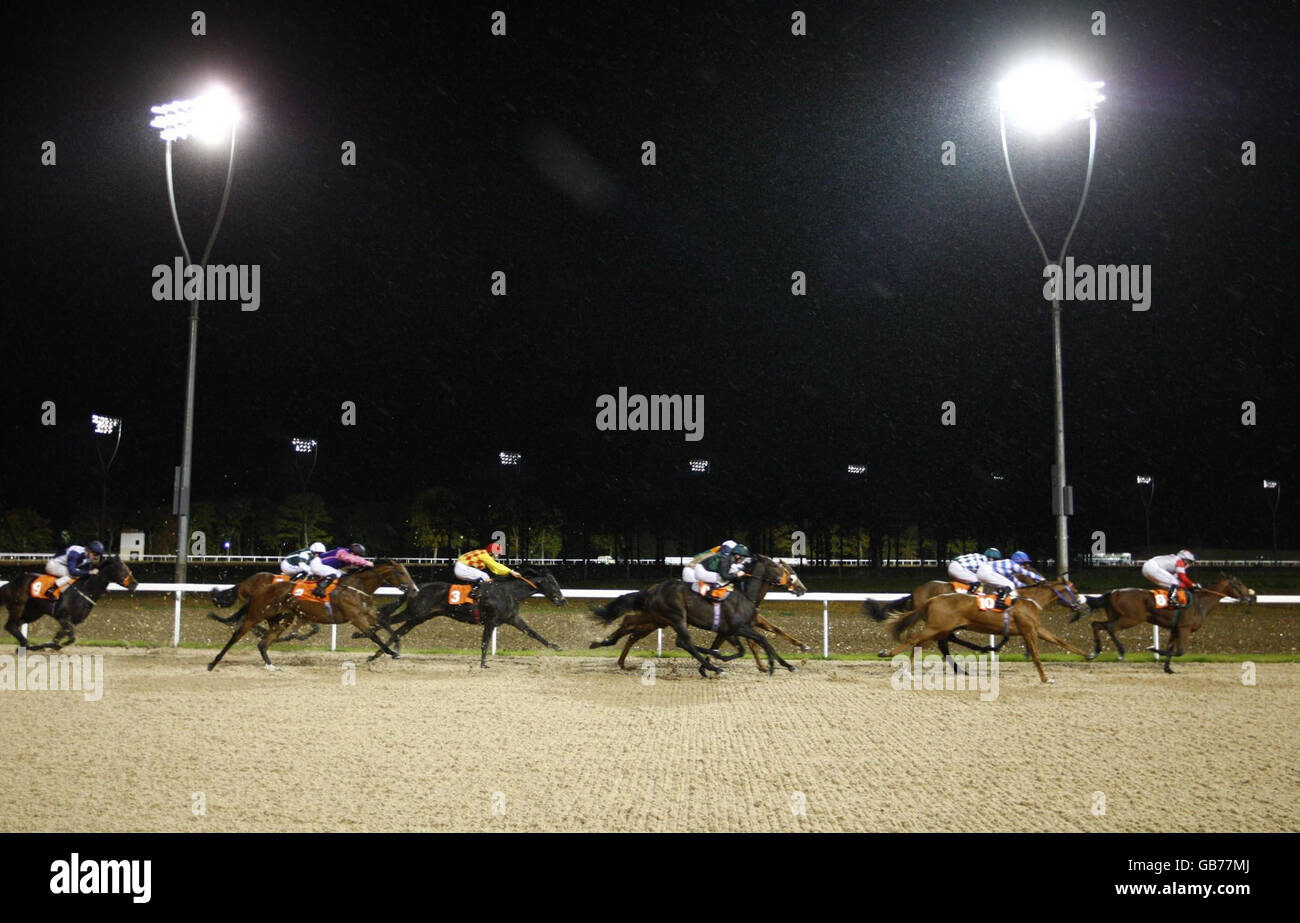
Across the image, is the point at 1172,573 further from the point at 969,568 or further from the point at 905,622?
the point at 905,622

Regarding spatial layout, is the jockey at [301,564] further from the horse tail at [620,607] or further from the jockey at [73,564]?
the horse tail at [620,607]

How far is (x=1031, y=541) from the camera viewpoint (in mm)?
53250

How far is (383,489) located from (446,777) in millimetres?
67907

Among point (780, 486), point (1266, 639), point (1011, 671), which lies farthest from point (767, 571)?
point (780, 486)

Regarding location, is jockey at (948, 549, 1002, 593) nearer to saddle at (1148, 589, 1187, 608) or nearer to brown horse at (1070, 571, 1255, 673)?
brown horse at (1070, 571, 1255, 673)

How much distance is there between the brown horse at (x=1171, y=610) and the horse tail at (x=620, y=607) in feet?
16.3

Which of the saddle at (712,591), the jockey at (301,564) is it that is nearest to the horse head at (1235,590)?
the saddle at (712,591)

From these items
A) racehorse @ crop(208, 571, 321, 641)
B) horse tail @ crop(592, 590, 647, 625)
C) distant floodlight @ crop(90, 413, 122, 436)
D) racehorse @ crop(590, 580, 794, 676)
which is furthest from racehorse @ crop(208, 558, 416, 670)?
distant floodlight @ crop(90, 413, 122, 436)

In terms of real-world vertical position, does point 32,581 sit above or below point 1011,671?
above

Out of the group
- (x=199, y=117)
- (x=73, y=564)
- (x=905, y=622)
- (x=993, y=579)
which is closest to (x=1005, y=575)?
(x=993, y=579)

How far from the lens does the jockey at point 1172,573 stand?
11.1m

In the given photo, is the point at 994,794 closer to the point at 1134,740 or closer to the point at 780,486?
the point at 1134,740

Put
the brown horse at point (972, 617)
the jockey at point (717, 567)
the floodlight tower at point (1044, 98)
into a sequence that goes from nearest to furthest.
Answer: the brown horse at point (972, 617)
the jockey at point (717, 567)
the floodlight tower at point (1044, 98)

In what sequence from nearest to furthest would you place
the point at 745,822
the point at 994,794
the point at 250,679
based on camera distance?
the point at 745,822 < the point at 994,794 < the point at 250,679
